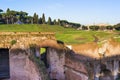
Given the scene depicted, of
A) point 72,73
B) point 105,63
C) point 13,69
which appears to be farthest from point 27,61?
point 105,63

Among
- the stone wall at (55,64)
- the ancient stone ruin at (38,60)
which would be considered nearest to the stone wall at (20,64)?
the ancient stone ruin at (38,60)

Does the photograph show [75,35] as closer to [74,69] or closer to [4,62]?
[4,62]

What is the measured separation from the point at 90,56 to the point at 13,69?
9.82 m

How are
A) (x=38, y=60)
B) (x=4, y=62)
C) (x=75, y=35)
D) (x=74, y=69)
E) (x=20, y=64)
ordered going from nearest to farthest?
(x=38, y=60)
(x=20, y=64)
(x=74, y=69)
(x=4, y=62)
(x=75, y=35)

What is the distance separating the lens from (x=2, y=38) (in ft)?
48.1

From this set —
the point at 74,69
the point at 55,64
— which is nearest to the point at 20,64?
the point at 55,64

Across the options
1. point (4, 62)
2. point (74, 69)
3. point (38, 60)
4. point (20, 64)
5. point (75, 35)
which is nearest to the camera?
point (38, 60)

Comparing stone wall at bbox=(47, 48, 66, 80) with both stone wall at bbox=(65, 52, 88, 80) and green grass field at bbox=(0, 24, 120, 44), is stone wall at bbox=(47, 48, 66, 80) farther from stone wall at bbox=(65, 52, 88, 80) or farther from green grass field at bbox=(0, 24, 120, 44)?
green grass field at bbox=(0, 24, 120, 44)

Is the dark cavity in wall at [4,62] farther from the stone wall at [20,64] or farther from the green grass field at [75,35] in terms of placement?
the green grass field at [75,35]

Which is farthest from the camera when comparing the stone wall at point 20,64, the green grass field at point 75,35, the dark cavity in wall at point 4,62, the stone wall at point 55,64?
the green grass field at point 75,35

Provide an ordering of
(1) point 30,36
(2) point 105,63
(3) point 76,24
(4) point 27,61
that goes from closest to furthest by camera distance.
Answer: (4) point 27,61 < (1) point 30,36 < (2) point 105,63 < (3) point 76,24

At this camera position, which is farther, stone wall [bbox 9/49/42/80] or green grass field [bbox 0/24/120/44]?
green grass field [bbox 0/24/120/44]

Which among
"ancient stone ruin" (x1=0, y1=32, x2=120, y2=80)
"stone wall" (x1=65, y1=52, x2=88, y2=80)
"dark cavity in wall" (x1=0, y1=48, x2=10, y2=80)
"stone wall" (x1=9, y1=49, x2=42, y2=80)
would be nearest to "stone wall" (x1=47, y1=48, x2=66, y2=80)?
"ancient stone ruin" (x1=0, y1=32, x2=120, y2=80)

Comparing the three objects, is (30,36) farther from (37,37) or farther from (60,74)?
(60,74)
